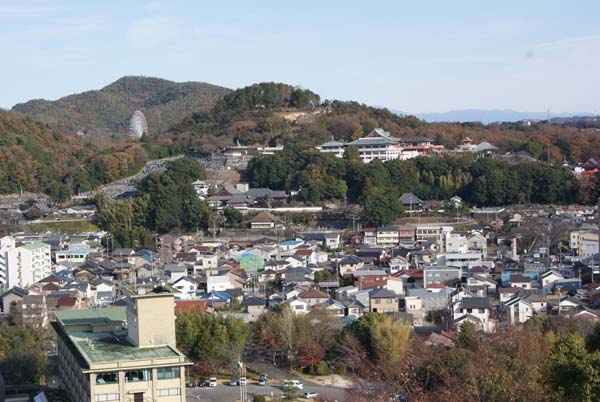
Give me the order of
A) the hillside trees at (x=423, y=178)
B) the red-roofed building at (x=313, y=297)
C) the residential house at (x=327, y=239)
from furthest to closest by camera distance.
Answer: the hillside trees at (x=423, y=178)
the residential house at (x=327, y=239)
the red-roofed building at (x=313, y=297)

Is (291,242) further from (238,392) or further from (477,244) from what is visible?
(238,392)

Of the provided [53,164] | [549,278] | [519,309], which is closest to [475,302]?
[519,309]

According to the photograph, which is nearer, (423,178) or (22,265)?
(22,265)

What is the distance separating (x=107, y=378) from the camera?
7.38m

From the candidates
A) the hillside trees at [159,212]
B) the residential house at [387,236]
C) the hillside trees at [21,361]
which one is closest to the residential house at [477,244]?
the residential house at [387,236]

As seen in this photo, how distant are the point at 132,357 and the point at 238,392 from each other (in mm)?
2995

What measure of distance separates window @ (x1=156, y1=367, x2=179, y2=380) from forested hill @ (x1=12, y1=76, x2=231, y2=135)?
36.1 meters

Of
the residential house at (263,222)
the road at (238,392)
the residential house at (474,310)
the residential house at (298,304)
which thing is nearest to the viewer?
the road at (238,392)

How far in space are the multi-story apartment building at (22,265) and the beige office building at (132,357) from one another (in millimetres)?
8103

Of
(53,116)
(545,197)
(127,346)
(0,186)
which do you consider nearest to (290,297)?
(127,346)

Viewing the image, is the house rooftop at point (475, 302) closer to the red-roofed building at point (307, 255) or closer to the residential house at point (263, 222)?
the red-roofed building at point (307, 255)

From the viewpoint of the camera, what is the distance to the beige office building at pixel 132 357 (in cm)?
739

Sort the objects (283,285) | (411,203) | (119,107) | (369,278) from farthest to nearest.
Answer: (119,107) < (411,203) < (283,285) < (369,278)

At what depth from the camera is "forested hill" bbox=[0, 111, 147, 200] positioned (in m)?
24.5
